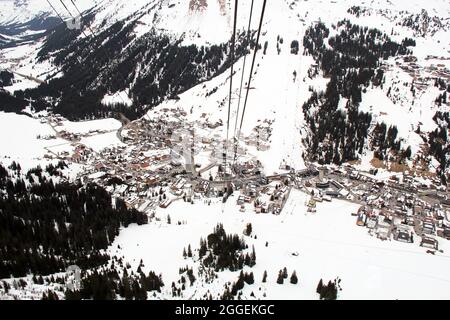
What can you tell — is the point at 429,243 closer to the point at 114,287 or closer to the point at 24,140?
the point at 114,287

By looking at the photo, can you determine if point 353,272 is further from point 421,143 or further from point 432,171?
point 421,143

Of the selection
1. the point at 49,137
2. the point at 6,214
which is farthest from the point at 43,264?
the point at 49,137

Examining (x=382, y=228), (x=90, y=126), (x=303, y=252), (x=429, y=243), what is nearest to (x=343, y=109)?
(x=382, y=228)

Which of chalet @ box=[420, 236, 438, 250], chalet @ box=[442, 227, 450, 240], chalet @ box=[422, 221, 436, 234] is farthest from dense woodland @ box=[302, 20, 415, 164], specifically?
chalet @ box=[420, 236, 438, 250]

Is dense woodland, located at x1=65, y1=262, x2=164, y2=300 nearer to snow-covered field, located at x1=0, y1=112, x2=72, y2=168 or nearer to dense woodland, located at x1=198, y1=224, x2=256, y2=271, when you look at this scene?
dense woodland, located at x1=198, y1=224, x2=256, y2=271

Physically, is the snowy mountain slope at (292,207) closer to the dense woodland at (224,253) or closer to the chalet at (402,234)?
the dense woodland at (224,253)

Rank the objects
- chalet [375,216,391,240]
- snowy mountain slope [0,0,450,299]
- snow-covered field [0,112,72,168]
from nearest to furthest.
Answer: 1. snowy mountain slope [0,0,450,299]
2. chalet [375,216,391,240]
3. snow-covered field [0,112,72,168]
